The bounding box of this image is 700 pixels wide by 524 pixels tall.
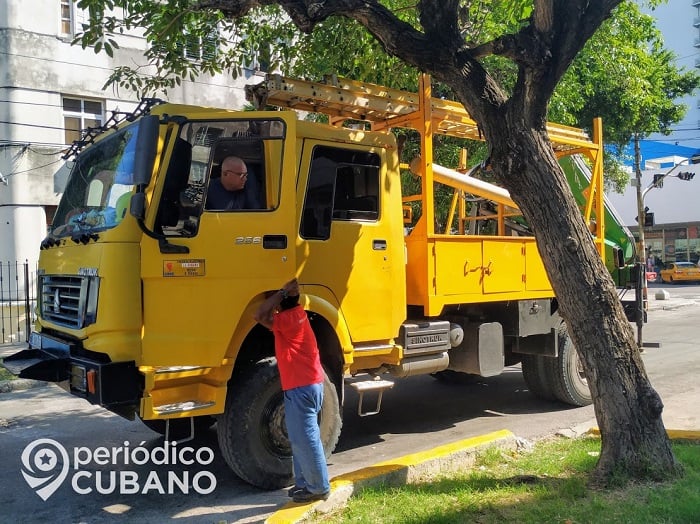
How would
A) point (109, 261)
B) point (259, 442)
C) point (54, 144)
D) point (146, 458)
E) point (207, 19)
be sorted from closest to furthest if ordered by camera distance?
point (109, 261), point (259, 442), point (146, 458), point (207, 19), point (54, 144)

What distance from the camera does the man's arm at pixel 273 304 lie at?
14.1 ft

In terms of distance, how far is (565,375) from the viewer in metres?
7.38

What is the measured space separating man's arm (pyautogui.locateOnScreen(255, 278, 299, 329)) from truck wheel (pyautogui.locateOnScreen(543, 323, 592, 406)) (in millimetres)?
4163

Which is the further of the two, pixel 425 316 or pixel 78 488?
pixel 425 316


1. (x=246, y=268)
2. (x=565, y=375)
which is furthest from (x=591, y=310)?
(x=565, y=375)

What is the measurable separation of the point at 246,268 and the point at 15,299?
1223cm

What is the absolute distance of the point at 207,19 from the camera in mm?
7406

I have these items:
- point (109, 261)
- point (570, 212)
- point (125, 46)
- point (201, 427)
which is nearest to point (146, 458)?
point (201, 427)

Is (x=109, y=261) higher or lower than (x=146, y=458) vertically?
higher

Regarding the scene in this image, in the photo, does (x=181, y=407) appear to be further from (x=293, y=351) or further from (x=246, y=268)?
(x=246, y=268)

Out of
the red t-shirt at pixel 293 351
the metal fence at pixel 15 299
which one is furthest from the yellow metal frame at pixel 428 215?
the metal fence at pixel 15 299

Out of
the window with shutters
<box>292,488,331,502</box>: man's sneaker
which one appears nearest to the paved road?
<box>292,488,331,502</box>: man's sneaker

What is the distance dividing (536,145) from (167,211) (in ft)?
8.97

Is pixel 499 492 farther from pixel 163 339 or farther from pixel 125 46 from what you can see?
pixel 125 46
